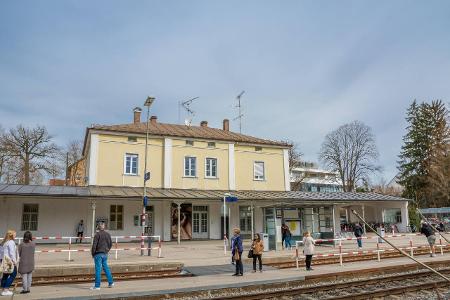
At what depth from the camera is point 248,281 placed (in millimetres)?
11391

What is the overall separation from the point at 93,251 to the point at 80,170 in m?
41.4

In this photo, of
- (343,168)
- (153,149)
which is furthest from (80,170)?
(343,168)

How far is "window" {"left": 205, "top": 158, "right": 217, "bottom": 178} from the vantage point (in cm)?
3210

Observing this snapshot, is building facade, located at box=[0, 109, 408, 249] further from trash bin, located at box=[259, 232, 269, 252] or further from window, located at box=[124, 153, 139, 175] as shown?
trash bin, located at box=[259, 232, 269, 252]

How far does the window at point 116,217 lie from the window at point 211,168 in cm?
758

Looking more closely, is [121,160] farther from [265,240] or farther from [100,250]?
[100,250]

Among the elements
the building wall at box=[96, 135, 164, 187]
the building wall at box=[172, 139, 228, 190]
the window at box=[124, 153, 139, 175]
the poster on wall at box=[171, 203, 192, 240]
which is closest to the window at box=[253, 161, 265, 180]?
the building wall at box=[172, 139, 228, 190]

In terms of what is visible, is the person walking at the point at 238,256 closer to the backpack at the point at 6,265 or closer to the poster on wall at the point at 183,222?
the backpack at the point at 6,265

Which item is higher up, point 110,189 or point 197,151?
point 197,151

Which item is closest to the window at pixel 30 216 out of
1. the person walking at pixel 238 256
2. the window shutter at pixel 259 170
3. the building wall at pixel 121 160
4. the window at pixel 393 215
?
the building wall at pixel 121 160

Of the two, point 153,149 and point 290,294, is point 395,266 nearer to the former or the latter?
point 290,294

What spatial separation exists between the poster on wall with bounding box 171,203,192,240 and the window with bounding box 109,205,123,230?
3.73 m

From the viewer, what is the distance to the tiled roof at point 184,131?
30.1 m

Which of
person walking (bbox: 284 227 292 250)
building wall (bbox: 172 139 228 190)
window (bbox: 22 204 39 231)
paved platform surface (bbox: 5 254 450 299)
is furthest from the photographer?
building wall (bbox: 172 139 228 190)
